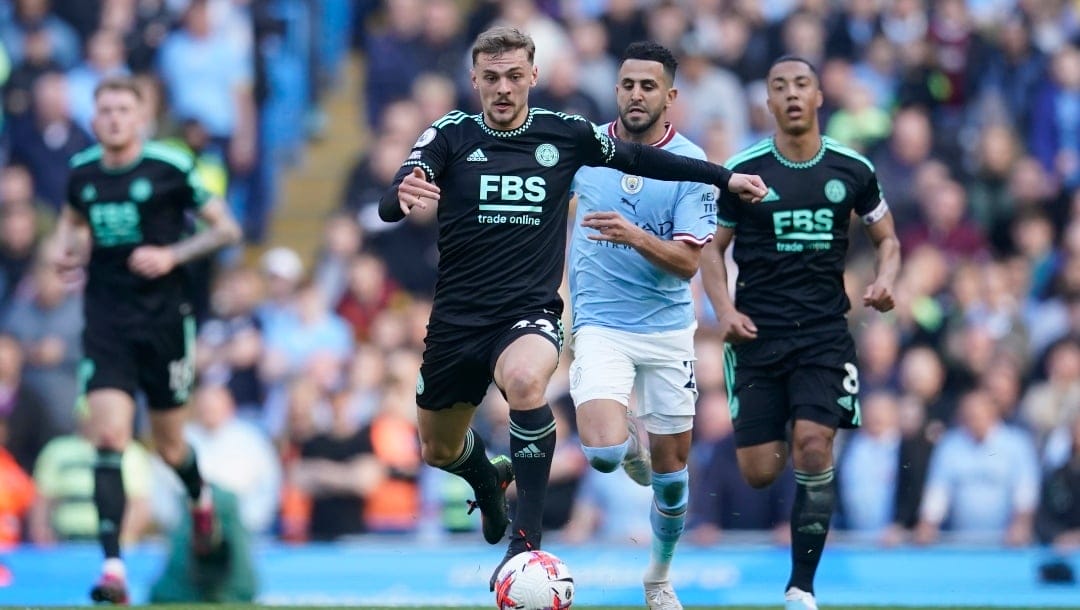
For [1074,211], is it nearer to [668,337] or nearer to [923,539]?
[923,539]

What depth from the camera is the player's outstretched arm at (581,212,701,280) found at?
1038 centimetres

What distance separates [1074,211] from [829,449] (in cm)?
834

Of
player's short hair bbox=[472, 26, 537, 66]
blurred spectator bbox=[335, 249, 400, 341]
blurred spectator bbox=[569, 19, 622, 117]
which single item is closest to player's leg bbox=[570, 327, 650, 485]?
player's short hair bbox=[472, 26, 537, 66]

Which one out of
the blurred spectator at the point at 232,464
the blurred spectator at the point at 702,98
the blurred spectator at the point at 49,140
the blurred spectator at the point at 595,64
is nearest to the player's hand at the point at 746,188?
the blurred spectator at the point at 232,464

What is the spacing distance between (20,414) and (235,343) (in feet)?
6.59

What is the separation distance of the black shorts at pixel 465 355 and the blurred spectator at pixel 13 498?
7.04 metres

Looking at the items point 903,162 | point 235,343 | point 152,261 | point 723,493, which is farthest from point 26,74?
point 903,162

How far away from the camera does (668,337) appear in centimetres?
1144

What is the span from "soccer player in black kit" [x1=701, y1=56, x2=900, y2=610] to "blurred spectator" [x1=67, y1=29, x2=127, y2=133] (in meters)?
10.0

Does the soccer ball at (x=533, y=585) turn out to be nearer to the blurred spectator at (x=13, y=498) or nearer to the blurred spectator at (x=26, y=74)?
the blurred spectator at (x=13, y=498)

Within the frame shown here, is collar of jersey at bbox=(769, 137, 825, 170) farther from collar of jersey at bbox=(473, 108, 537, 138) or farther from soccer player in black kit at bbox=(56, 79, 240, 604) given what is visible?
soccer player in black kit at bbox=(56, 79, 240, 604)

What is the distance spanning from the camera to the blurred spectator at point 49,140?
19.2 meters

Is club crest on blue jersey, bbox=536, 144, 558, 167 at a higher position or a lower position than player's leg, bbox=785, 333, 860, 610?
higher

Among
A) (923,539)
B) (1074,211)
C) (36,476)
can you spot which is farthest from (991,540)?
(36,476)
